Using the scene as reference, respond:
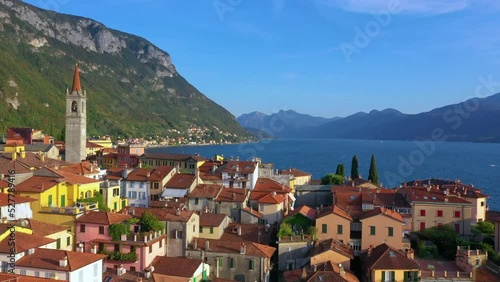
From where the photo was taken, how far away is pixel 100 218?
30.6m

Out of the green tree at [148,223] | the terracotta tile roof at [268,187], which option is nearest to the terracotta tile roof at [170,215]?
the green tree at [148,223]

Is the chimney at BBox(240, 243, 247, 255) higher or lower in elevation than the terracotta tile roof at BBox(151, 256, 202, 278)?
higher

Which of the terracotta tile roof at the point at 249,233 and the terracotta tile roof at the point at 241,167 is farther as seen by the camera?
the terracotta tile roof at the point at 241,167

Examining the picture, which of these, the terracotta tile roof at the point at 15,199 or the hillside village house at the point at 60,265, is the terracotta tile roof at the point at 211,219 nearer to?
the hillside village house at the point at 60,265

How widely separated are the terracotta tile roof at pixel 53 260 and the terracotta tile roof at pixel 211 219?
12.0 meters

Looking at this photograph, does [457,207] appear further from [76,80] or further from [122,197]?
[76,80]

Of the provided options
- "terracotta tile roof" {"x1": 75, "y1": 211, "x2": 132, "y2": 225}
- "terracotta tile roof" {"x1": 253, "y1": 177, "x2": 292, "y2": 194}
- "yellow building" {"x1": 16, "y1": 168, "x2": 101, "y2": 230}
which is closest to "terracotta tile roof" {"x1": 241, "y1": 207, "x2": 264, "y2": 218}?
"terracotta tile roof" {"x1": 253, "y1": 177, "x2": 292, "y2": 194}

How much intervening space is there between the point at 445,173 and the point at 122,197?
109703 millimetres

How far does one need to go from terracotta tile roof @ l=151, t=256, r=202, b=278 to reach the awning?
13884 mm

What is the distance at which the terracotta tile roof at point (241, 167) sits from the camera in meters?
48.9

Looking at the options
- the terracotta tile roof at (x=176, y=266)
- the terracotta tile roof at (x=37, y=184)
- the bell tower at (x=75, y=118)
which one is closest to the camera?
the terracotta tile roof at (x=176, y=266)

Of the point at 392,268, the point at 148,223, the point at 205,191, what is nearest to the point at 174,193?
the point at 205,191

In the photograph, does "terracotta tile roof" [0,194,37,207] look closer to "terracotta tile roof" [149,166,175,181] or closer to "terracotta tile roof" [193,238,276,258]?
"terracotta tile roof" [193,238,276,258]

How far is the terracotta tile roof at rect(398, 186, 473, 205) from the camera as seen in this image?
40000 millimetres
